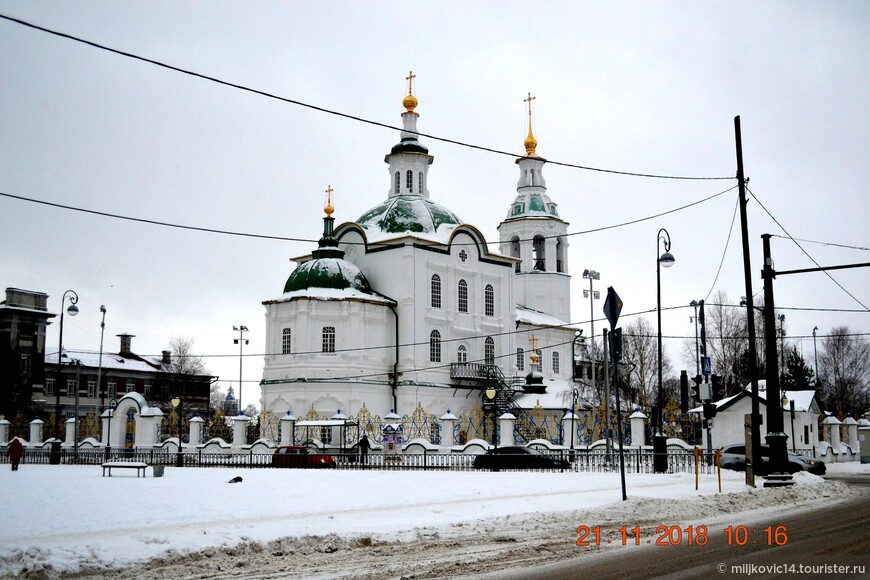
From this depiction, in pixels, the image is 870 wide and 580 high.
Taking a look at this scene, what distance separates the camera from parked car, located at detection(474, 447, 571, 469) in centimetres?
3425

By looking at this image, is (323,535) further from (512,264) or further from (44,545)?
(512,264)

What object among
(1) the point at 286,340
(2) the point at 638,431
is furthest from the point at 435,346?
(2) the point at 638,431

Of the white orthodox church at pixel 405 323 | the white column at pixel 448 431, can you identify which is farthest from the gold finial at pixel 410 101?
the white column at pixel 448 431

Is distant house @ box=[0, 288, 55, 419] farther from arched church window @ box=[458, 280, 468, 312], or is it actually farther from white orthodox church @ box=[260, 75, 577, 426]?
arched church window @ box=[458, 280, 468, 312]

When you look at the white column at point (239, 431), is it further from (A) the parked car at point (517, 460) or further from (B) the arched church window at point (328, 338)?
(A) the parked car at point (517, 460)

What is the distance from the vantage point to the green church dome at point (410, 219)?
59.4m

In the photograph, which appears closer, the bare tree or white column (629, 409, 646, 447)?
white column (629, 409, 646, 447)

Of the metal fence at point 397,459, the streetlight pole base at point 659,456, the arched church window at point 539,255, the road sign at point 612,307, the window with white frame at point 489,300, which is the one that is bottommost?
the metal fence at point 397,459

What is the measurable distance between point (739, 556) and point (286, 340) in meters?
46.3

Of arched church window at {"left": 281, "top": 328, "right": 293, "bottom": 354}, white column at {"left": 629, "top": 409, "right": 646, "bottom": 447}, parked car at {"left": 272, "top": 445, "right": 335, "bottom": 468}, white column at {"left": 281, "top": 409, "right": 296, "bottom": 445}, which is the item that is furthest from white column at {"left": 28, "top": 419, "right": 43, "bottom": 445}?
white column at {"left": 629, "top": 409, "right": 646, "bottom": 447}

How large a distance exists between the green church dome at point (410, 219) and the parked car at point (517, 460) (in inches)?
1011

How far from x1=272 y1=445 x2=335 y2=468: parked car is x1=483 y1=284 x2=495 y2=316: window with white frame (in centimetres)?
2435

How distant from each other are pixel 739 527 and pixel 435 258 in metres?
44.6

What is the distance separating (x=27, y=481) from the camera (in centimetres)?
2484
